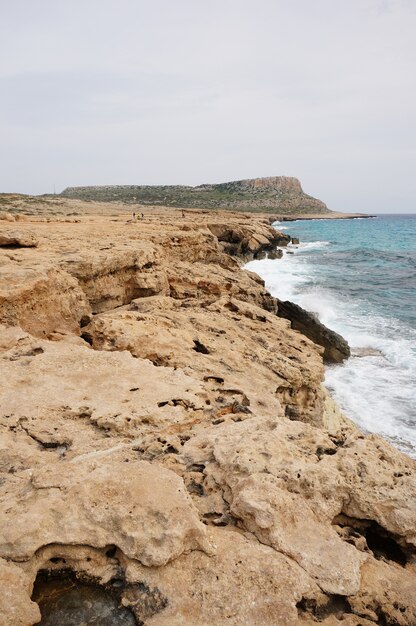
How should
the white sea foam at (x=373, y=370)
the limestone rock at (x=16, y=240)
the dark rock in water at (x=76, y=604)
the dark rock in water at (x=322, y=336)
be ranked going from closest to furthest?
the dark rock in water at (x=76, y=604), the limestone rock at (x=16, y=240), the white sea foam at (x=373, y=370), the dark rock in water at (x=322, y=336)

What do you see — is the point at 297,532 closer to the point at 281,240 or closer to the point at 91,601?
the point at 91,601

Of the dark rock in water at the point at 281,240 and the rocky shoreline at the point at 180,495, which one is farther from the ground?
the rocky shoreline at the point at 180,495

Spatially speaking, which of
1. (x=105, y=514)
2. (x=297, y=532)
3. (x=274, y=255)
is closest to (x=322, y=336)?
(x=297, y=532)

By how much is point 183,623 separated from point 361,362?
13350 mm

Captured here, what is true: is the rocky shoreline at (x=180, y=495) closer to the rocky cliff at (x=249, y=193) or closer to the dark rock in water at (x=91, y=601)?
the dark rock in water at (x=91, y=601)

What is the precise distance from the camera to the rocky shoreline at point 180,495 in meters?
2.89

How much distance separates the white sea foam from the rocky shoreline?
4.85 meters

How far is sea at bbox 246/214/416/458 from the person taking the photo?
1152 cm

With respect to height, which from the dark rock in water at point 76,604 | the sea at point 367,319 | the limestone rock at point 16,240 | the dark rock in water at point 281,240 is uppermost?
the limestone rock at point 16,240

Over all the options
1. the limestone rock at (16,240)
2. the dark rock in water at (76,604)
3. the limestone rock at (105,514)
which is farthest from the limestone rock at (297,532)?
the limestone rock at (16,240)

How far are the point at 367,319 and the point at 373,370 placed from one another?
7544 millimetres

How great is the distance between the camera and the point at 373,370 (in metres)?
14.2

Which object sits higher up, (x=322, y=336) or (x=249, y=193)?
(x=249, y=193)

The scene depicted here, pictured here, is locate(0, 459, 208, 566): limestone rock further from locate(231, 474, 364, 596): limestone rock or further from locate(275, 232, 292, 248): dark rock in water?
locate(275, 232, 292, 248): dark rock in water
